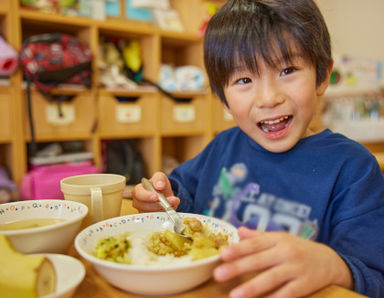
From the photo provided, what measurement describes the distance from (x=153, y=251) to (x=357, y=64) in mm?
3443

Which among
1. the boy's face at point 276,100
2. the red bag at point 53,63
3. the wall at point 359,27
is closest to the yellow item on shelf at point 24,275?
the boy's face at point 276,100

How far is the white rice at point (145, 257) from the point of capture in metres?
0.40

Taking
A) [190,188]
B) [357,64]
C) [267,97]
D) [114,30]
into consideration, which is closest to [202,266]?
[267,97]

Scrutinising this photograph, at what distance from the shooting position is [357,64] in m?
3.31

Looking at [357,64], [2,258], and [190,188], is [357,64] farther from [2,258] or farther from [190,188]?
[2,258]

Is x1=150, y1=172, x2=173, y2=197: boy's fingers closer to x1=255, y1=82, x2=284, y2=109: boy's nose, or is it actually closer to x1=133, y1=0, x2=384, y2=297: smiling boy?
x1=133, y1=0, x2=384, y2=297: smiling boy

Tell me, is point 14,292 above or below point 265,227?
above

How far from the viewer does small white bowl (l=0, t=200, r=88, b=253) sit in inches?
15.6

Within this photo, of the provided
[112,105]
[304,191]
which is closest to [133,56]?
[112,105]

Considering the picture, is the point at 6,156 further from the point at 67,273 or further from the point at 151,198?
the point at 67,273

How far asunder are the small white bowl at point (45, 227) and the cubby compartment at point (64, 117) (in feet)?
4.66

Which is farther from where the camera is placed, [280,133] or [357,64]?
[357,64]

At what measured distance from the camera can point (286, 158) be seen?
775 mm

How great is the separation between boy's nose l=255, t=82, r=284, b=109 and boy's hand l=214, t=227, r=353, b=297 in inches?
12.3
